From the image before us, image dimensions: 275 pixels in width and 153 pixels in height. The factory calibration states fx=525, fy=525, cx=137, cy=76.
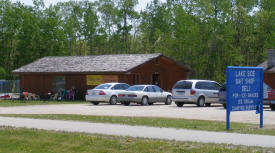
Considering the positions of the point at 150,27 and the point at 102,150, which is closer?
the point at 102,150

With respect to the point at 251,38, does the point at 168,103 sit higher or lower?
lower

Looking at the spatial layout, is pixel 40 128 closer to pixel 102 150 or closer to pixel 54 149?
pixel 54 149

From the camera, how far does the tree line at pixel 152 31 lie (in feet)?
240

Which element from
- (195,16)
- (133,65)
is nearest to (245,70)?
(133,65)

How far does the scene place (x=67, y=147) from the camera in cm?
1339

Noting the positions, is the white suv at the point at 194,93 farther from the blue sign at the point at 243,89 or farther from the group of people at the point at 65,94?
A: the blue sign at the point at 243,89

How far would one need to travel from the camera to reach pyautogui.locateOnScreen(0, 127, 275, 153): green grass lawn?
11773 millimetres

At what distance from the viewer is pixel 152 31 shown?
9019 cm

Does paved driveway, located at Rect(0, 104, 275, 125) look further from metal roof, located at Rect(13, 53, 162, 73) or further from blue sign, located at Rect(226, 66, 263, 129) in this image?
metal roof, located at Rect(13, 53, 162, 73)

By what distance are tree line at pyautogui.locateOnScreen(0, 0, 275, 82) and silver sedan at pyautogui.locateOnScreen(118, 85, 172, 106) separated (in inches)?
1212

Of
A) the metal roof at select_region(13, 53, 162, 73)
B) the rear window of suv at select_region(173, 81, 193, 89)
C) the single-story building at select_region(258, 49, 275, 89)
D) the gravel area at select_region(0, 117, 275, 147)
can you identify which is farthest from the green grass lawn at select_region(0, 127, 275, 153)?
the single-story building at select_region(258, 49, 275, 89)

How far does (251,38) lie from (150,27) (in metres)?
23.0

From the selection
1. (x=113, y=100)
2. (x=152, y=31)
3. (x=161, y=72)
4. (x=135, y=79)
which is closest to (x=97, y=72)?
(x=135, y=79)

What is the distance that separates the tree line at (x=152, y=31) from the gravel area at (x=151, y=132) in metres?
47.2
